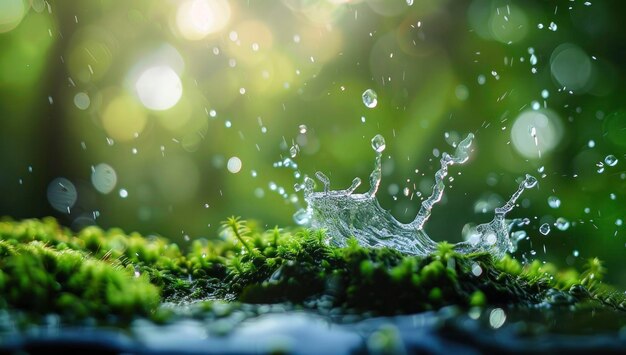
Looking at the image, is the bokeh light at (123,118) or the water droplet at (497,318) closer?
the water droplet at (497,318)

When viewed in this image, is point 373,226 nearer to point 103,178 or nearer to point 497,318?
point 497,318

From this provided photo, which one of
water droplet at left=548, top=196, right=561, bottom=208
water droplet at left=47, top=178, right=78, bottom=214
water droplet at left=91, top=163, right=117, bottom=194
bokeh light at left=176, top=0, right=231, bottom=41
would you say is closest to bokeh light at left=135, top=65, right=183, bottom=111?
bokeh light at left=176, top=0, right=231, bottom=41

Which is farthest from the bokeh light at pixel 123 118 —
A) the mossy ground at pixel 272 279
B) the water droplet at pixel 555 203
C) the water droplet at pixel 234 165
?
the mossy ground at pixel 272 279

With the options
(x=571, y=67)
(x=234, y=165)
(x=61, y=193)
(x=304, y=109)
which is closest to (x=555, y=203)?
(x=571, y=67)

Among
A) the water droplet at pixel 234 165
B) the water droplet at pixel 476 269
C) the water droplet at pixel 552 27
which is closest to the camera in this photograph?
the water droplet at pixel 476 269

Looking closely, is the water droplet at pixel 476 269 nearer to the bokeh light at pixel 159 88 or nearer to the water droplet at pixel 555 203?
the water droplet at pixel 555 203

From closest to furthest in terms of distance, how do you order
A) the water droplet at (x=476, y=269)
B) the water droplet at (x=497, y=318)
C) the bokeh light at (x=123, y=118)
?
the water droplet at (x=497, y=318) < the water droplet at (x=476, y=269) < the bokeh light at (x=123, y=118)

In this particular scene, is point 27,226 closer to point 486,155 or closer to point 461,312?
point 461,312

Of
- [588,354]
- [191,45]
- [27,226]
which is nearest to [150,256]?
[27,226]
